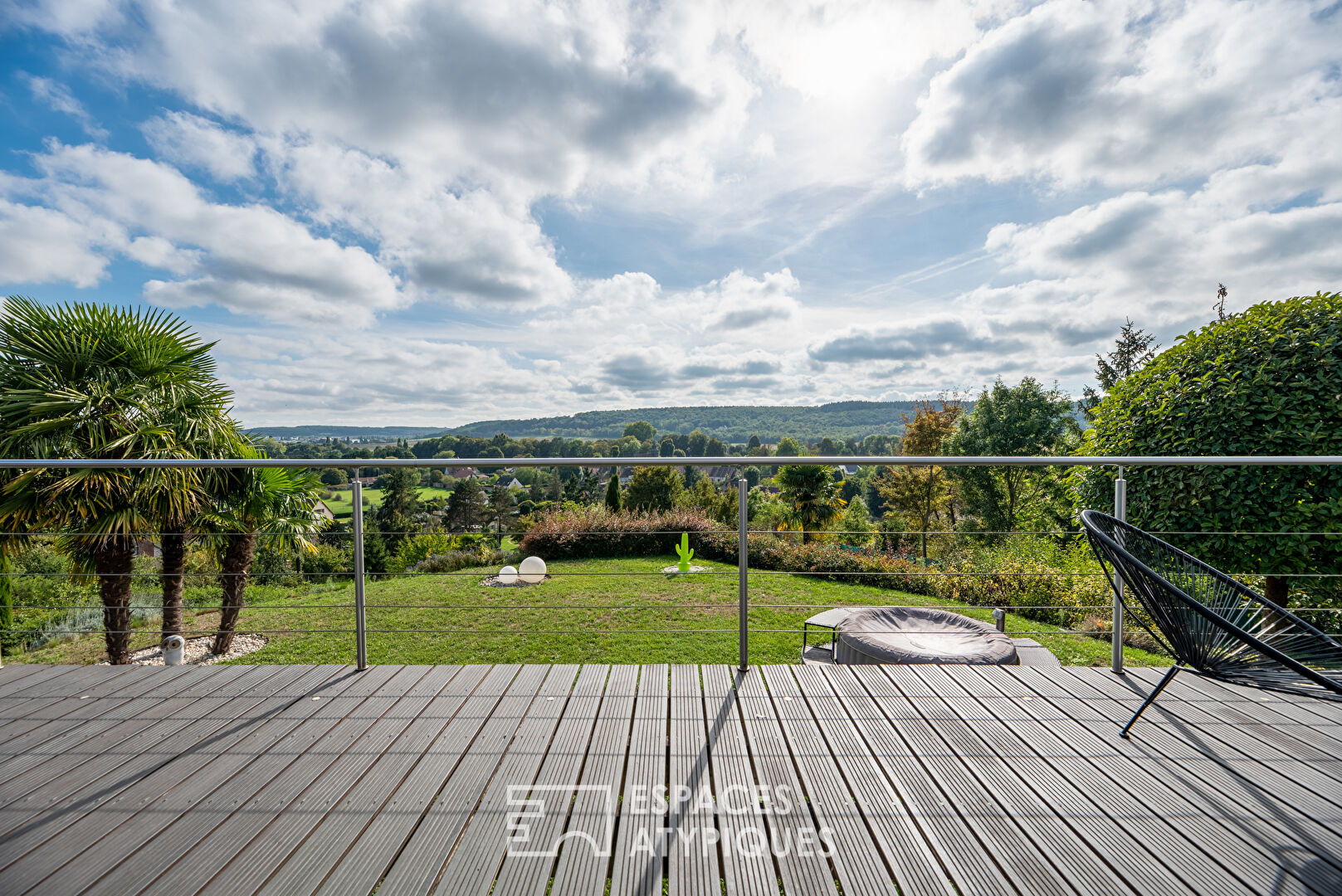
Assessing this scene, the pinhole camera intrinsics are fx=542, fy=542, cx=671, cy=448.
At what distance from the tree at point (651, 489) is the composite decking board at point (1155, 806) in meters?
13.1

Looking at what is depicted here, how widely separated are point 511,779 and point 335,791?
448 millimetres

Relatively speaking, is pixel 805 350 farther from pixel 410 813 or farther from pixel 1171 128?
pixel 410 813

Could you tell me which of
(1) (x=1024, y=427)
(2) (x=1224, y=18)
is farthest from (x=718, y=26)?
(1) (x=1024, y=427)

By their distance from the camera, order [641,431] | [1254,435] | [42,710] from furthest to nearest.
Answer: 1. [641,431]
2. [1254,435]
3. [42,710]

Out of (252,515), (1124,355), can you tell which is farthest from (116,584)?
(1124,355)

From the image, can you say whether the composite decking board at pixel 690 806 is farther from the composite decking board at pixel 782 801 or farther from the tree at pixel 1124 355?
the tree at pixel 1124 355

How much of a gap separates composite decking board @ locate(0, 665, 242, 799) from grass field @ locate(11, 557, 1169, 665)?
10.7ft

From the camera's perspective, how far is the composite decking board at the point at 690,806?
1.10 meters

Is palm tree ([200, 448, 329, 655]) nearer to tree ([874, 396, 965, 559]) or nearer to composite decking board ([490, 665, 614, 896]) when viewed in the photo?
composite decking board ([490, 665, 614, 896])

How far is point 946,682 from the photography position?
2113mm

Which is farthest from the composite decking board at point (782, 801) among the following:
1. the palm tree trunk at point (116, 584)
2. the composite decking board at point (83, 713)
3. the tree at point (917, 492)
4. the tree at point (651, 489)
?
the tree at point (917, 492)

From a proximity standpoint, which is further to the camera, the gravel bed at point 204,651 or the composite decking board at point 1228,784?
the gravel bed at point 204,651

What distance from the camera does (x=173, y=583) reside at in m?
5.94

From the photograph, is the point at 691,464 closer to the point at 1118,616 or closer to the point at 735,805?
the point at 735,805
